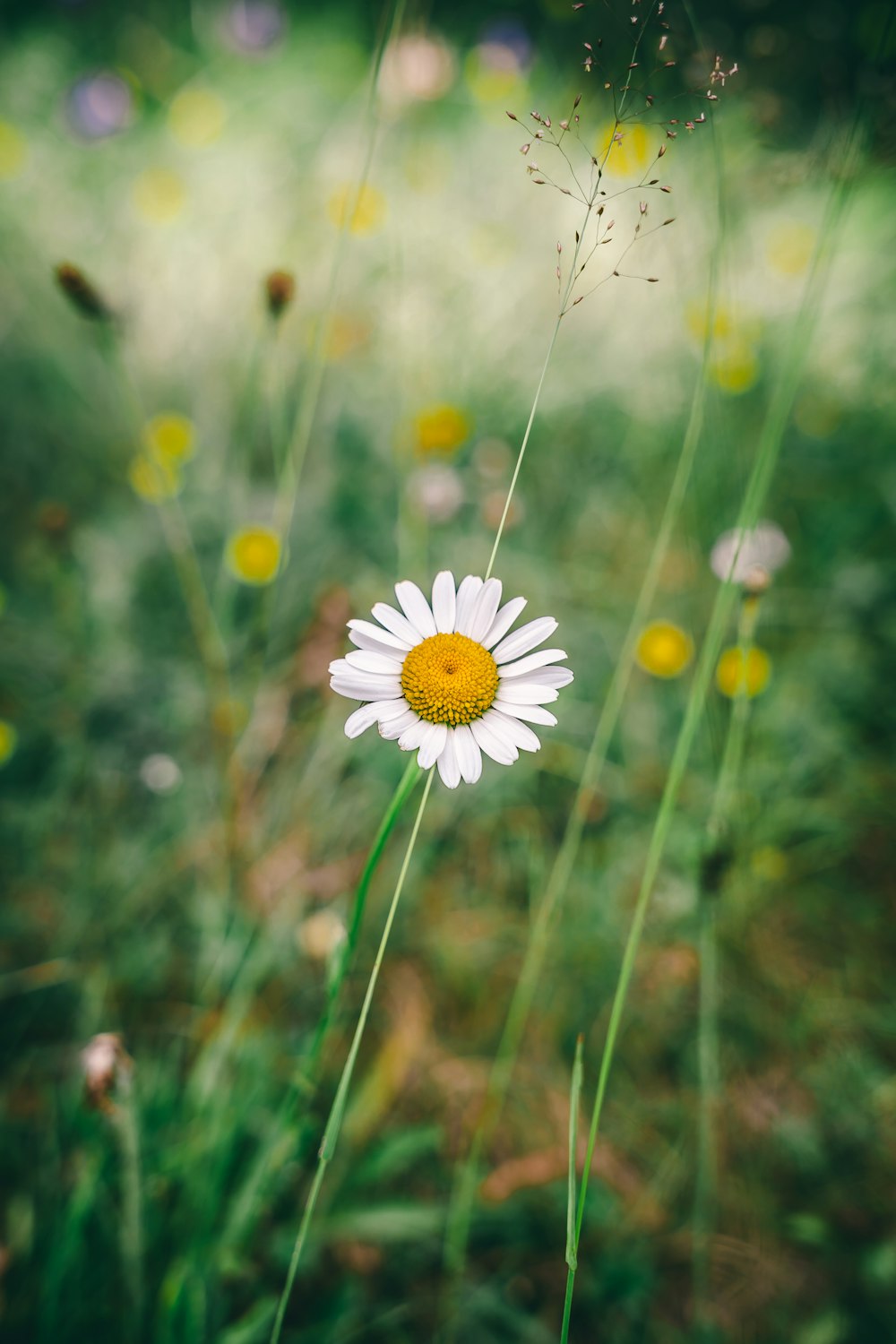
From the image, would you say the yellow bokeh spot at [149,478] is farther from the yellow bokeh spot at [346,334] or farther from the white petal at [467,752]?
the white petal at [467,752]

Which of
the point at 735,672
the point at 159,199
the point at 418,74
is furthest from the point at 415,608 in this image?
the point at 159,199

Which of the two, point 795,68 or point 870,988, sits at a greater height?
point 795,68

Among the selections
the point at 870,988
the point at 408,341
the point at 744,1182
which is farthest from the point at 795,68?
the point at 744,1182

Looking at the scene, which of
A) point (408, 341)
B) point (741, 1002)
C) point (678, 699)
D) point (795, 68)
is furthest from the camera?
point (408, 341)

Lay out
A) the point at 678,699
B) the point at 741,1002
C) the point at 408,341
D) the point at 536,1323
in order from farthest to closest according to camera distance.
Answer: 1. the point at 408,341
2. the point at 678,699
3. the point at 741,1002
4. the point at 536,1323

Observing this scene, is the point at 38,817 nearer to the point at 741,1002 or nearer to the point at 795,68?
the point at 741,1002

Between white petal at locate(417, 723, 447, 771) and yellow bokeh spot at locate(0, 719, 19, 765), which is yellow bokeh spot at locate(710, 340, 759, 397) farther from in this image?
yellow bokeh spot at locate(0, 719, 19, 765)

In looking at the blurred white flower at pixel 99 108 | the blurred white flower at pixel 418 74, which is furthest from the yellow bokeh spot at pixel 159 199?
the blurred white flower at pixel 418 74

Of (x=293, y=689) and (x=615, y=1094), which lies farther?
(x=293, y=689)
